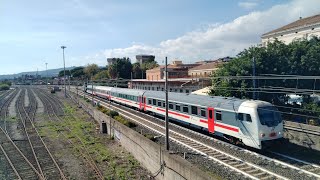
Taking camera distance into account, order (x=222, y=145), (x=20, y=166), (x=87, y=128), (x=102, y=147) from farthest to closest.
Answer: (x=87, y=128)
(x=102, y=147)
(x=20, y=166)
(x=222, y=145)

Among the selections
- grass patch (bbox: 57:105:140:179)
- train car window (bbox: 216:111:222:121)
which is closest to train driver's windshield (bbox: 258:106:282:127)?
train car window (bbox: 216:111:222:121)

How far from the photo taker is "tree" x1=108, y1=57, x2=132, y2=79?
99.2m

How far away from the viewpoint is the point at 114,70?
9944cm

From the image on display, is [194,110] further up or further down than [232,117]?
further down

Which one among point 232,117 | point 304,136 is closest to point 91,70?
point 232,117

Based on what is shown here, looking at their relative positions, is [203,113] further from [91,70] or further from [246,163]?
[91,70]

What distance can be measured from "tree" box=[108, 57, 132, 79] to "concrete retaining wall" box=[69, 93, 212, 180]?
6835cm

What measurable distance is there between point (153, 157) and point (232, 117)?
583 cm

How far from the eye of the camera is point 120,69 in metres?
99.4

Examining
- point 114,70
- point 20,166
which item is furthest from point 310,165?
point 114,70

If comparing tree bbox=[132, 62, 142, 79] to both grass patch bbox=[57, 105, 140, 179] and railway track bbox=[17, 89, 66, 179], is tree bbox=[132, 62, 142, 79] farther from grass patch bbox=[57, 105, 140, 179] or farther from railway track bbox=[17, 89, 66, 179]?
railway track bbox=[17, 89, 66, 179]

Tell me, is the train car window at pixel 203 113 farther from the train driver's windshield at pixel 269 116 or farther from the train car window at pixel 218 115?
the train driver's windshield at pixel 269 116

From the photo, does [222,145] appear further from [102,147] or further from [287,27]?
[287,27]

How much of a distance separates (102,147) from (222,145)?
11583 millimetres
